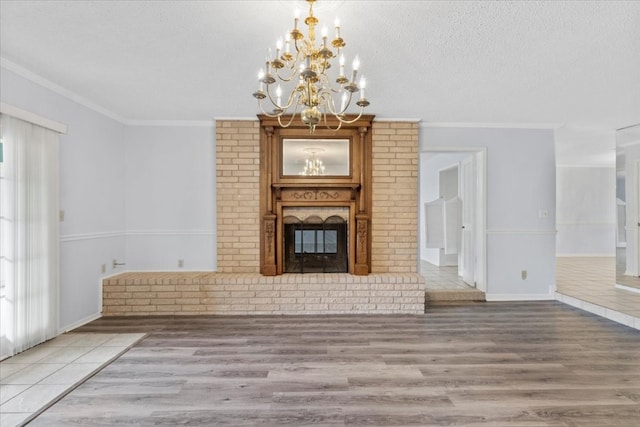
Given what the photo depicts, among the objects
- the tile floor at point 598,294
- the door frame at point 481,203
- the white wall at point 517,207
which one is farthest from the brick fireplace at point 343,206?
the tile floor at point 598,294

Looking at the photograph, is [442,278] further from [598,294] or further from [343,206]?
[343,206]

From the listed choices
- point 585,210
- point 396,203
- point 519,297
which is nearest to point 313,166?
point 396,203

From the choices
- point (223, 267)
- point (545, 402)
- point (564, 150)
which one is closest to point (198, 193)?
point (223, 267)

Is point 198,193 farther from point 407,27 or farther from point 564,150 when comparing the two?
point 564,150

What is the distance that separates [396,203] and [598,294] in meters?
2.83

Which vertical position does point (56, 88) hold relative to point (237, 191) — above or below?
above

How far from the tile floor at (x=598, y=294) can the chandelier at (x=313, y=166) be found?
3.48 meters

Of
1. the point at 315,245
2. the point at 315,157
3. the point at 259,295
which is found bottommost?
the point at 259,295

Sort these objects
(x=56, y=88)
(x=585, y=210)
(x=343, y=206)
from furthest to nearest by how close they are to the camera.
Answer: (x=585, y=210), (x=343, y=206), (x=56, y=88)

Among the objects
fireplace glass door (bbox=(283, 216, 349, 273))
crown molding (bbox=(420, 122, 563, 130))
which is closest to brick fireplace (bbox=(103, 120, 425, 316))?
fireplace glass door (bbox=(283, 216, 349, 273))

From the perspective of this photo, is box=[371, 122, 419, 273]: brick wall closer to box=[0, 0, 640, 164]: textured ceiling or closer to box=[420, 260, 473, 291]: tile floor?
box=[0, 0, 640, 164]: textured ceiling

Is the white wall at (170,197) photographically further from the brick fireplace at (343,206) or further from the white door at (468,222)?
the white door at (468,222)

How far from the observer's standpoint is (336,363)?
2443 mm

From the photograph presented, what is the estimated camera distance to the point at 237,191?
13.1ft
